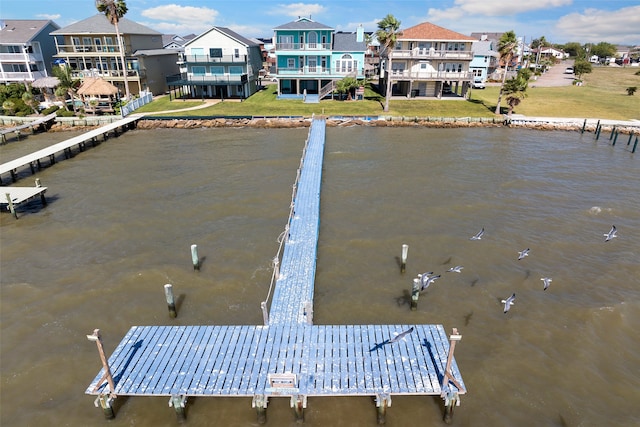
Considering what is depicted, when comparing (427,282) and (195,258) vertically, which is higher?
(195,258)

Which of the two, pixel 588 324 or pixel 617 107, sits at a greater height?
pixel 617 107

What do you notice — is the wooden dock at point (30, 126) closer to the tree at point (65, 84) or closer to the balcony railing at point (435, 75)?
the tree at point (65, 84)

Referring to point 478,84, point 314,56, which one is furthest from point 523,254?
point 478,84

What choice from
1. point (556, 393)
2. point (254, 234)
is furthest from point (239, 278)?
point (556, 393)

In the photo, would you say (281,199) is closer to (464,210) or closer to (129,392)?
(464,210)

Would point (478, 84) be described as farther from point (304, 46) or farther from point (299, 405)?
point (299, 405)

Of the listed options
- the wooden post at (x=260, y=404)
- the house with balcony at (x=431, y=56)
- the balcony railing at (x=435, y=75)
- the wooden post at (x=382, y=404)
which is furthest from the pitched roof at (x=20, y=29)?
the wooden post at (x=382, y=404)
